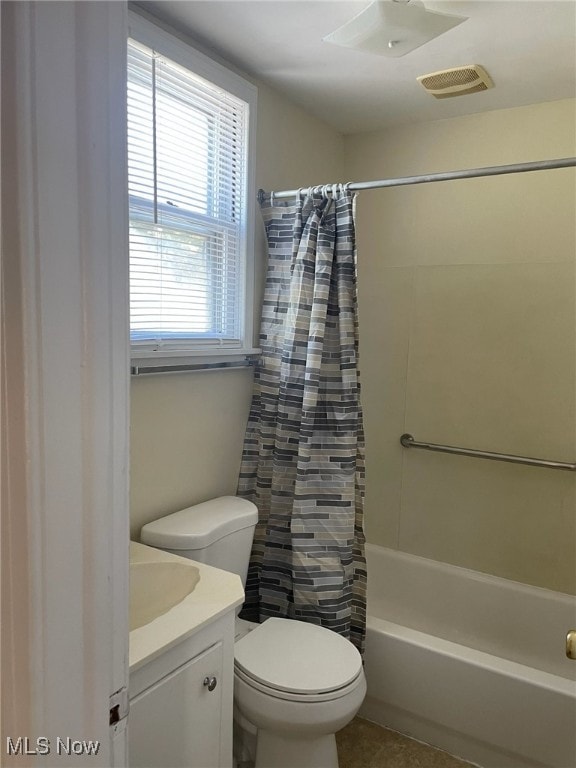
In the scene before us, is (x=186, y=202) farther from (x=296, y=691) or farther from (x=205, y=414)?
(x=296, y=691)

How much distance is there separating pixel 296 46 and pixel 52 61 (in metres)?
1.58

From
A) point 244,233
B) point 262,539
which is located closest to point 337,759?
point 262,539

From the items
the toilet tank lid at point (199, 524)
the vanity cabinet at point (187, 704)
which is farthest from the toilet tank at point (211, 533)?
the vanity cabinet at point (187, 704)

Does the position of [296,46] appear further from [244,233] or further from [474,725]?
[474,725]

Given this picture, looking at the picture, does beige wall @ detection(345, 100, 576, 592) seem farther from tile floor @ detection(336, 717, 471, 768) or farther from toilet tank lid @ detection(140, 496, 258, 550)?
toilet tank lid @ detection(140, 496, 258, 550)

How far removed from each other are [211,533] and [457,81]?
1922 millimetres

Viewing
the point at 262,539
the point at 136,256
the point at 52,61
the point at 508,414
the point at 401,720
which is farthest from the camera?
the point at 508,414

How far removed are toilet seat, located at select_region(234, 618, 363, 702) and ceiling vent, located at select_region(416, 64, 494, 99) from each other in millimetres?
2090

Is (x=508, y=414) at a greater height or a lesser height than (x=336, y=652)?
greater

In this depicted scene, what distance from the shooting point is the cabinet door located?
1.22m

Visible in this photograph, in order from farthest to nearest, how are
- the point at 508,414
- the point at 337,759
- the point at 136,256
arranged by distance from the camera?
the point at 508,414
the point at 337,759
the point at 136,256

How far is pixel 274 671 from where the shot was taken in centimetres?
168

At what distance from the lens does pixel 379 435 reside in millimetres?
2852

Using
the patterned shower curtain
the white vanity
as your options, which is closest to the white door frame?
the white vanity
